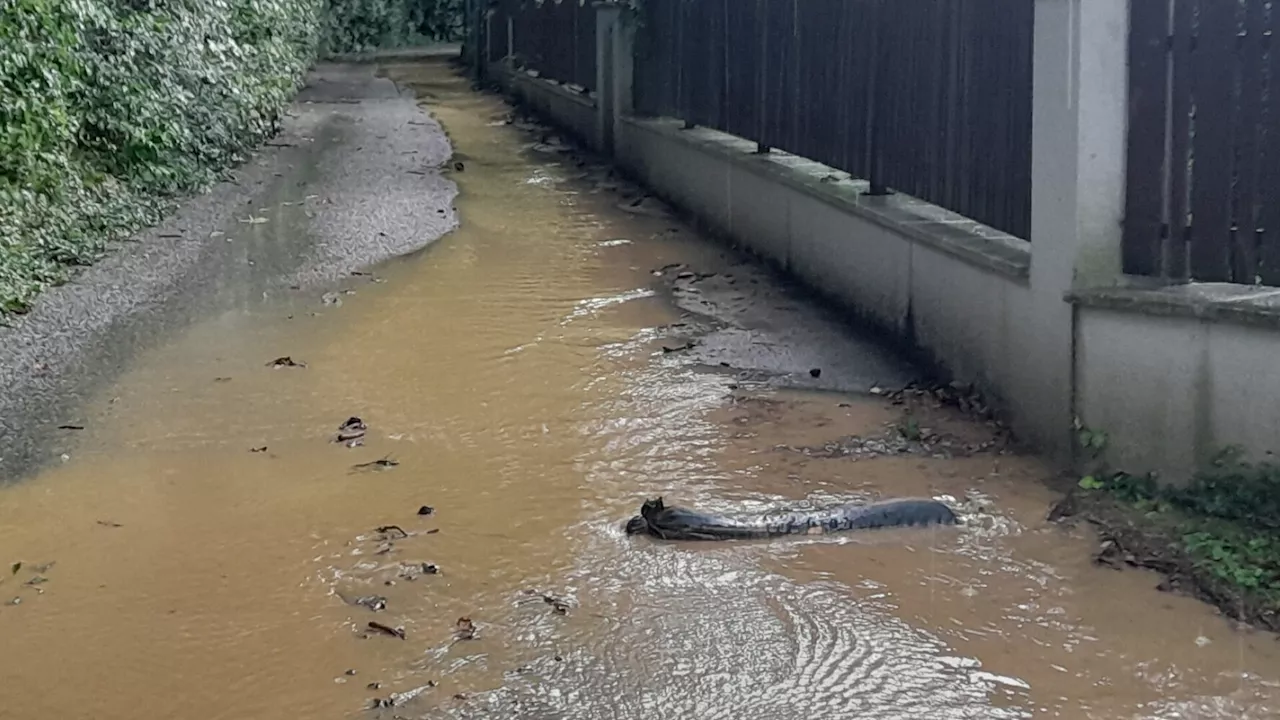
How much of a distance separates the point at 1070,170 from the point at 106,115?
8.35 meters

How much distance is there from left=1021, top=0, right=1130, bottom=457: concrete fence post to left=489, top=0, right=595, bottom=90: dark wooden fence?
1114cm

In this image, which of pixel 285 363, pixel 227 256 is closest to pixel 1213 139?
pixel 285 363

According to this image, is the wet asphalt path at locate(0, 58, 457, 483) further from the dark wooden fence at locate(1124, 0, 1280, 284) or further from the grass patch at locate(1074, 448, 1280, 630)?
the dark wooden fence at locate(1124, 0, 1280, 284)

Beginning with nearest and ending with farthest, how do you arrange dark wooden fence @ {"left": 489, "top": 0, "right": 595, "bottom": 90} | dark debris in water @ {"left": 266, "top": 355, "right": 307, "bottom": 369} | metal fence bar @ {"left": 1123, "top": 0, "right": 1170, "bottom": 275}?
metal fence bar @ {"left": 1123, "top": 0, "right": 1170, "bottom": 275}, dark debris in water @ {"left": 266, "top": 355, "right": 307, "bottom": 369}, dark wooden fence @ {"left": 489, "top": 0, "right": 595, "bottom": 90}

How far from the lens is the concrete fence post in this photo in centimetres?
566

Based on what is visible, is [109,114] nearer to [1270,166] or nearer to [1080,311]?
[1080,311]

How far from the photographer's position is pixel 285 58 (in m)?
19.1

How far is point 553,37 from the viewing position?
20.6 metres

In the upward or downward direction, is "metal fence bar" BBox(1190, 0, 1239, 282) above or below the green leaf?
above

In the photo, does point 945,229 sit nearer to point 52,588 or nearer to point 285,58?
point 52,588

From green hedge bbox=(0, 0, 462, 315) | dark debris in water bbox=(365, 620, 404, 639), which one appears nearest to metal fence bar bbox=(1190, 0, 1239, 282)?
dark debris in water bbox=(365, 620, 404, 639)

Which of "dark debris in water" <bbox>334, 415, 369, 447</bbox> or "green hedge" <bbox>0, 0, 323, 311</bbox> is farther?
"green hedge" <bbox>0, 0, 323, 311</bbox>

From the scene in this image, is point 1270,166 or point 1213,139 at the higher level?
point 1213,139

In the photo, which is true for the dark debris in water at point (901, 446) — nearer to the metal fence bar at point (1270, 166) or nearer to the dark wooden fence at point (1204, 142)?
the dark wooden fence at point (1204, 142)
